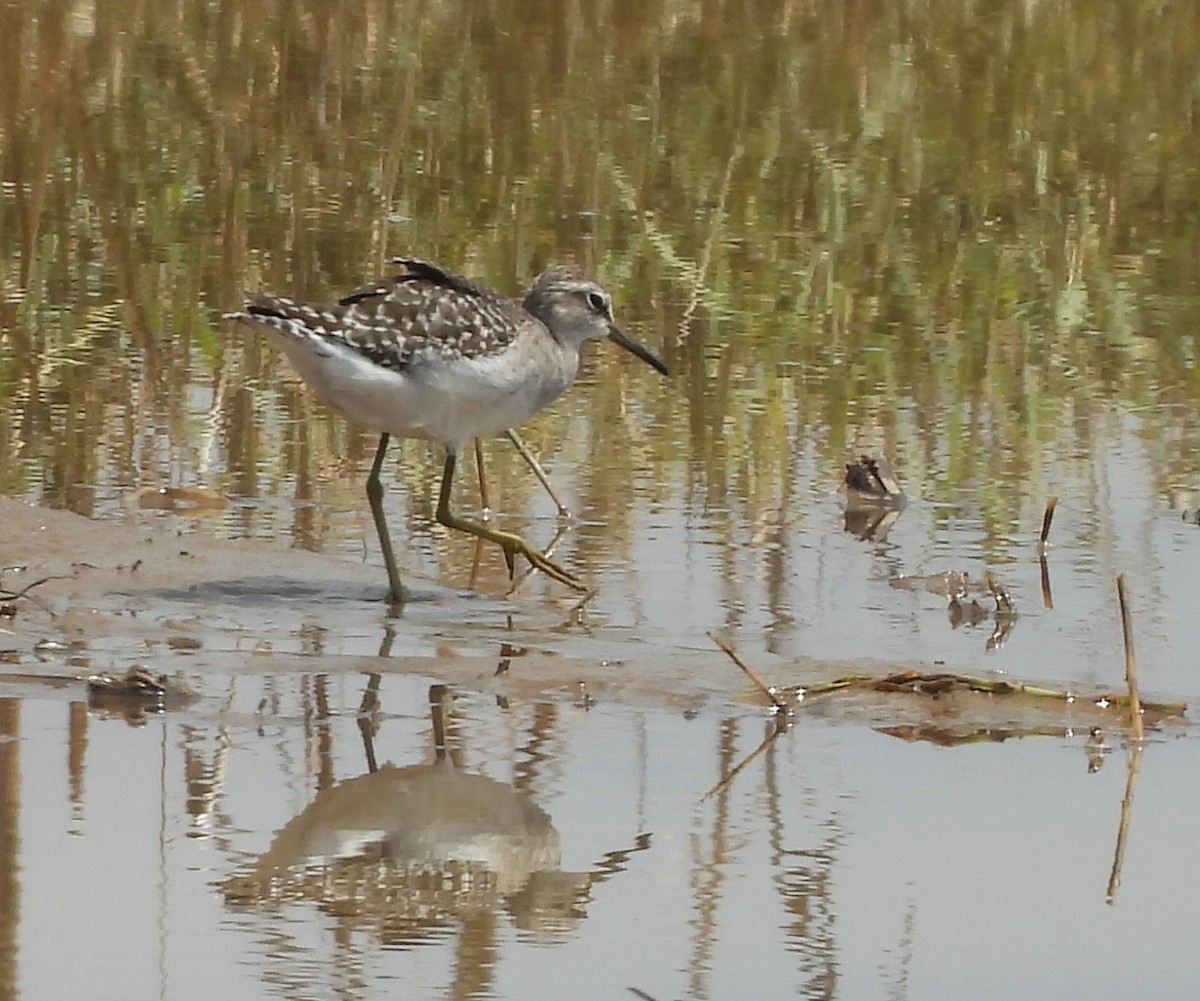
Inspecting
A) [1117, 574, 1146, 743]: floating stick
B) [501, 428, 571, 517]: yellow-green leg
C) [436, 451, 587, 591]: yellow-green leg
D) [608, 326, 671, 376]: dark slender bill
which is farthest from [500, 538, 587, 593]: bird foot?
[1117, 574, 1146, 743]: floating stick

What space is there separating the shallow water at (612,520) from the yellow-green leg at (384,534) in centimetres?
12

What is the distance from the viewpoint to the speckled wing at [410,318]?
23.4 feet

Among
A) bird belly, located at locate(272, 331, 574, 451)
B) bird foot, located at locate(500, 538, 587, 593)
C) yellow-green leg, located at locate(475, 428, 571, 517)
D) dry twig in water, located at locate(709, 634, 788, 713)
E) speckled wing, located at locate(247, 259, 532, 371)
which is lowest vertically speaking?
dry twig in water, located at locate(709, 634, 788, 713)

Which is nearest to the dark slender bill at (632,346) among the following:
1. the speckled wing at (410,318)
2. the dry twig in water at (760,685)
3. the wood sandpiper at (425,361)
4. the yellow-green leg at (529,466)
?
the yellow-green leg at (529,466)

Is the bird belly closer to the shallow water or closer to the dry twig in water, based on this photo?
the shallow water

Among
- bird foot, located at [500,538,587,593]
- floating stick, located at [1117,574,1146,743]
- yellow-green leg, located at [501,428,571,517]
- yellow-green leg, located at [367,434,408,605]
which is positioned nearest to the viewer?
floating stick, located at [1117,574,1146,743]

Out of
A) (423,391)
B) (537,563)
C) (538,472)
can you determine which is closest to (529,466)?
(538,472)

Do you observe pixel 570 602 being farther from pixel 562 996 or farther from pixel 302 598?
pixel 562 996

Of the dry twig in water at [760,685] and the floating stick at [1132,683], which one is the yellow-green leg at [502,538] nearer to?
the dry twig in water at [760,685]

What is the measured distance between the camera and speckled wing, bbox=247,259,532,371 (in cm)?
712

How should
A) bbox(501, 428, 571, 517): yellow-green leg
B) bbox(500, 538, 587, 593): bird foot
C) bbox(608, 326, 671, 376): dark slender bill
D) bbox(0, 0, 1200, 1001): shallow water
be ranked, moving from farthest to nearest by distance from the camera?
1. bbox(608, 326, 671, 376): dark slender bill
2. bbox(501, 428, 571, 517): yellow-green leg
3. bbox(500, 538, 587, 593): bird foot
4. bbox(0, 0, 1200, 1001): shallow water

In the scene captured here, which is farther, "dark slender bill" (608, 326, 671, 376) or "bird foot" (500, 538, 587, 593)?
"dark slender bill" (608, 326, 671, 376)

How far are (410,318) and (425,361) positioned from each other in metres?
0.12

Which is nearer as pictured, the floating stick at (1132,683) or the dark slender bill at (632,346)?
the floating stick at (1132,683)
